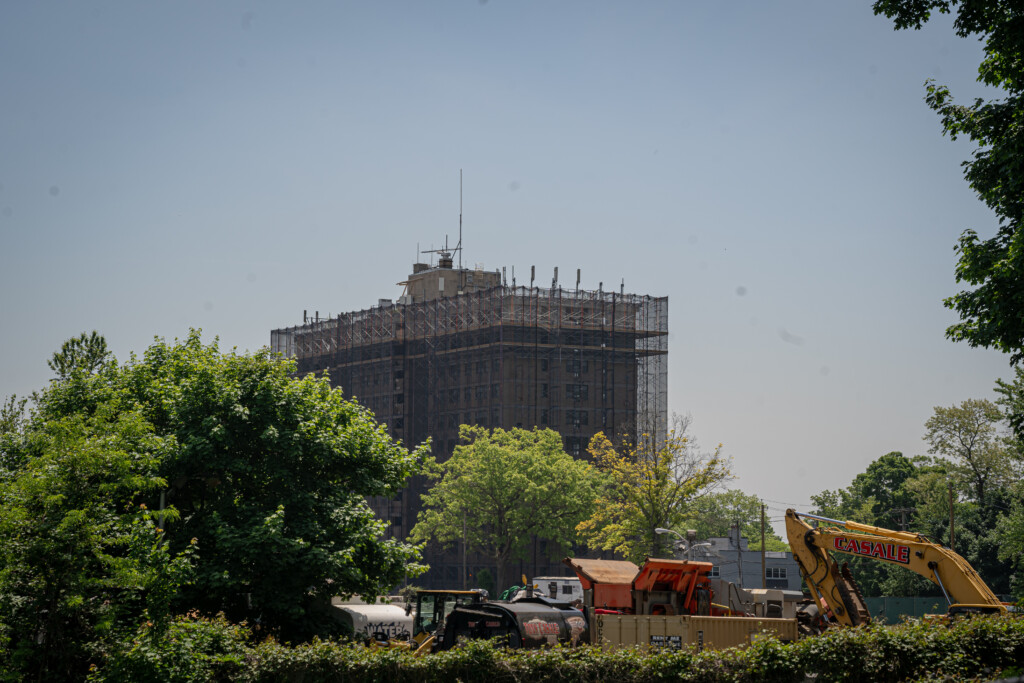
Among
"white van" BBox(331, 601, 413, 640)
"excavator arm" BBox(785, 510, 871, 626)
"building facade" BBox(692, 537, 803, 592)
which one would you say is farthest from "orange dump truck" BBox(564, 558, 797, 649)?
"building facade" BBox(692, 537, 803, 592)

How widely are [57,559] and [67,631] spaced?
147cm

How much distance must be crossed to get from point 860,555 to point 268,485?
54.7 feet

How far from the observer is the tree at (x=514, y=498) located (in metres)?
80.6

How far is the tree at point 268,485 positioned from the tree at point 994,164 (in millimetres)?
15336

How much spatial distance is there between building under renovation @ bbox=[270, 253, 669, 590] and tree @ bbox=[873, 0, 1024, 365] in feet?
258

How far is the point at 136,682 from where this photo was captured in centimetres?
1819

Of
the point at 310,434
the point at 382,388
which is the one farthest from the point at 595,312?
the point at 310,434

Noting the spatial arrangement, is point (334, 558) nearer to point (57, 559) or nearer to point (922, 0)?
point (57, 559)

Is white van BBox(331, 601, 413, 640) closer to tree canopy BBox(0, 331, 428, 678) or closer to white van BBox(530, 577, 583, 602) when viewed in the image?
tree canopy BBox(0, 331, 428, 678)

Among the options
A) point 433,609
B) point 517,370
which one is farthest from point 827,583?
point 517,370

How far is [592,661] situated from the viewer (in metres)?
16.7

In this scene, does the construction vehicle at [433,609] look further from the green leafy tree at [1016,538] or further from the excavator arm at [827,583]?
the green leafy tree at [1016,538]

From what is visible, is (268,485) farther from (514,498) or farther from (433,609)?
(514,498)

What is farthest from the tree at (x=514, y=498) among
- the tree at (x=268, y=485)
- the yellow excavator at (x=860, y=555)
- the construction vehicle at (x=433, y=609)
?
the tree at (x=268, y=485)
